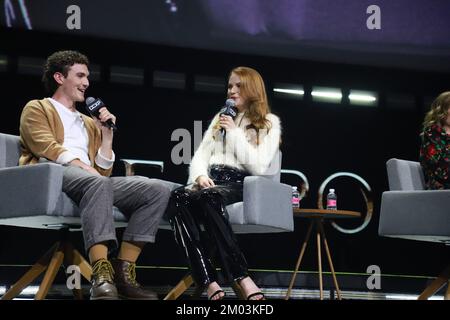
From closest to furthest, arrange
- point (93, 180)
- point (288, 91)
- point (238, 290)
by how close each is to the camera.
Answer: point (93, 180)
point (238, 290)
point (288, 91)

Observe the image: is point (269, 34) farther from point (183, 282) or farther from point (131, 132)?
point (183, 282)

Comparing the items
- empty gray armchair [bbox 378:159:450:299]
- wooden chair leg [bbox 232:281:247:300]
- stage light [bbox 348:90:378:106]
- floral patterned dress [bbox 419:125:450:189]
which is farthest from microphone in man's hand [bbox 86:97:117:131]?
stage light [bbox 348:90:378:106]

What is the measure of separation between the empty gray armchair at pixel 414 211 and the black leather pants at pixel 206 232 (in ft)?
3.08

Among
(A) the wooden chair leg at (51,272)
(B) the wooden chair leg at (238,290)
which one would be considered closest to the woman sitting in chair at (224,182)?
(B) the wooden chair leg at (238,290)

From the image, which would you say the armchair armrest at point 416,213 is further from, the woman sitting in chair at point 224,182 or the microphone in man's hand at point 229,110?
the microphone in man's hand at point 229,110

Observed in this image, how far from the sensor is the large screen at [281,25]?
5.23 meters

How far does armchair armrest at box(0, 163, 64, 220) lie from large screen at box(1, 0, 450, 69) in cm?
222

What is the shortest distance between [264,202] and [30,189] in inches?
44.6

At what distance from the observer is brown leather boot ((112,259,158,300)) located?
2.96 m

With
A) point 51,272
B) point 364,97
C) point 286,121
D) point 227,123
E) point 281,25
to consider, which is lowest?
point 51,272

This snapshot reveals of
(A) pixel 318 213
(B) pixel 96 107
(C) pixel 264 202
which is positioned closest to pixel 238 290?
(C) pixel 264 202

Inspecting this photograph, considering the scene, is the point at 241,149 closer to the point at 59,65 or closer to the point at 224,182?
the point at 224,182

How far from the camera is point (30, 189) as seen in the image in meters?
3.14
